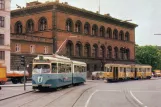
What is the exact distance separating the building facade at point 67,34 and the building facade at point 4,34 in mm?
1777

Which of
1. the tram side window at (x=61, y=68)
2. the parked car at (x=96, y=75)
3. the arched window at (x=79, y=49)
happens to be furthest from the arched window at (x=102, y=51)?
the tram side window at (x=61, y=68)

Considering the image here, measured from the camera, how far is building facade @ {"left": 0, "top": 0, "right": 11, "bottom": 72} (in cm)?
5906

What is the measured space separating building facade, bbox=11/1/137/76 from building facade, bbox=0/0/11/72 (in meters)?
1.78

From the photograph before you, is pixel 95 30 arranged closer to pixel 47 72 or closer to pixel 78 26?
pixel 78 26

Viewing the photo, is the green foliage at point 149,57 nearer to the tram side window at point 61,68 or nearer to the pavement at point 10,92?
the tram side window at point 61,68

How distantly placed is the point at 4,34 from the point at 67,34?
60.3 ft

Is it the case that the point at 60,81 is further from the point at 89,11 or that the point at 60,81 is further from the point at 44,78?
the point at 89,11

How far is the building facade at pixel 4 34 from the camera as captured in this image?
194 feet

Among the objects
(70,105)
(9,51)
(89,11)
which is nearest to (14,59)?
(9,51)

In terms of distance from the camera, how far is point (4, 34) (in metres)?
59.6

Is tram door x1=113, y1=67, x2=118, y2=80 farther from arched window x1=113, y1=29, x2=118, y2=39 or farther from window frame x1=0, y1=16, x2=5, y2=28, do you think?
arched window x1=113, y1=29, x2=118, y2=39

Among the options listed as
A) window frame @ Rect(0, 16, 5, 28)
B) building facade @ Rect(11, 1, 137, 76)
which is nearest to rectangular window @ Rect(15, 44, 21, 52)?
building facade @ Rect(11, 1, 137, 76)

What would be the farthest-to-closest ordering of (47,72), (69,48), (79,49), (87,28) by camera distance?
1. (87,28)
2. (79,49)
3. (69,48)
4. (47,72)

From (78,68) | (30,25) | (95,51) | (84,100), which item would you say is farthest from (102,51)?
(84,100)
